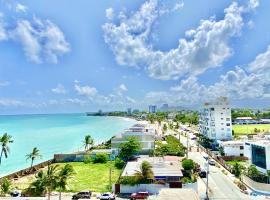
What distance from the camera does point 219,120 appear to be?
98.1 metres

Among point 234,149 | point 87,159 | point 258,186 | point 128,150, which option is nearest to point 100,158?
point 87,159

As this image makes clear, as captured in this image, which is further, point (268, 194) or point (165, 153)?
point (165, 153)

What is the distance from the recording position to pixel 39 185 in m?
34.0

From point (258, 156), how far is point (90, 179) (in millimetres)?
29332

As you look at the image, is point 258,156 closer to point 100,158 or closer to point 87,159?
point 100,158

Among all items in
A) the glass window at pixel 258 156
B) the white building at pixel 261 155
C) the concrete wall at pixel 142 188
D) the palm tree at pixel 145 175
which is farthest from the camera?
the glass window at pixel 258 156

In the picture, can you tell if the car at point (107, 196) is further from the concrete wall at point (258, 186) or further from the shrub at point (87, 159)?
the shrub at point (87, 159)

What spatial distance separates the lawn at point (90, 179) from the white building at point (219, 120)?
44001 millimetres

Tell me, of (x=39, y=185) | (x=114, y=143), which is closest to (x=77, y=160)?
(x=114, y=143)

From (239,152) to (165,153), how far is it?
18.1 m

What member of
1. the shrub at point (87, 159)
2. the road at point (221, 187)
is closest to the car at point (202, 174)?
the road at point (221, 187)

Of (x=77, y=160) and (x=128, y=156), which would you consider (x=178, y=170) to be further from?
(x=77, y=160)

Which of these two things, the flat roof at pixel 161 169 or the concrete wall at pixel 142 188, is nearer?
the concrete wall at pixel 142 188

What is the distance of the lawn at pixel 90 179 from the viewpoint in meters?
47.6
